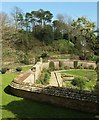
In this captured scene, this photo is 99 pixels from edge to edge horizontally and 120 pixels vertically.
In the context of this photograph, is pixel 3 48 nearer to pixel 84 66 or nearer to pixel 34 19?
pixel 84 66

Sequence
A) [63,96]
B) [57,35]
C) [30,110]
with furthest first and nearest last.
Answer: [57,35]
[63,96]
[30,110]

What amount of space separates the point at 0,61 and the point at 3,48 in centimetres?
102

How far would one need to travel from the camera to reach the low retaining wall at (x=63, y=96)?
11.2 m

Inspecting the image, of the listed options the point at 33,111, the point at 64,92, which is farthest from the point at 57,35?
the point at 33,111

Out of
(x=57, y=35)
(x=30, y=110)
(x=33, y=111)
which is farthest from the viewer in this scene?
(x=57, y=35)

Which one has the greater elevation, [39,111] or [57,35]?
[57,35]

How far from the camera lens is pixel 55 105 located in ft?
40.6

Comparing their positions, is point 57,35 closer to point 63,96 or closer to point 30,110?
point 63,96

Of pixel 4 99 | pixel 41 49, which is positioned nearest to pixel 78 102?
pixel 4 99

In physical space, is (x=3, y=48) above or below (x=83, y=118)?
above

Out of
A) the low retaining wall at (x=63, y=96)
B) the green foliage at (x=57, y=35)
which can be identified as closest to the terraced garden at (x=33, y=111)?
the low retaining wall at (x=63, y=96)

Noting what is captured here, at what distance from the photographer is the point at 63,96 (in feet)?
39.9

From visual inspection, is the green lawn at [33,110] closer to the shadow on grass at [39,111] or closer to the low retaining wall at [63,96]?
the shadow on grass at [39,111]

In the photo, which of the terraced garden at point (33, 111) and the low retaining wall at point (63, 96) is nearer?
the terraced garden at point (33, 111)
